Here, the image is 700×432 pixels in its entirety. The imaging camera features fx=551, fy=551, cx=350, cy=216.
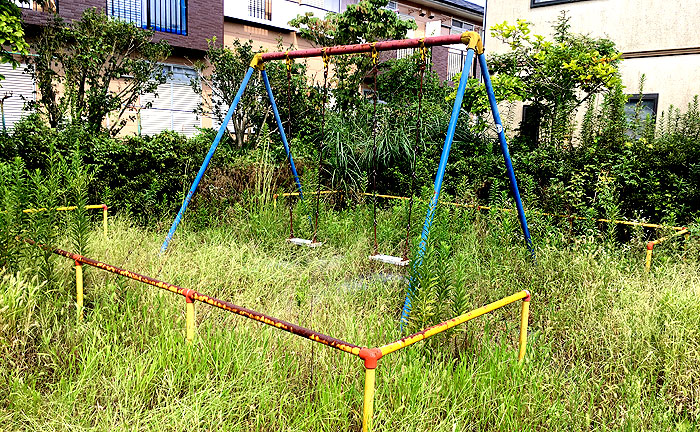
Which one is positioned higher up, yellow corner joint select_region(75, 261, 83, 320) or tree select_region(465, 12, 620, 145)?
tree select_region(465, 12, 620, 145)

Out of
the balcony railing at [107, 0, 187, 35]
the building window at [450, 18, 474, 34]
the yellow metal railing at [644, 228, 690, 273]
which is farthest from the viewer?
the building window at [450, 18, 474, 34]

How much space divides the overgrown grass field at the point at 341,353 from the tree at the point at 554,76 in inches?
166

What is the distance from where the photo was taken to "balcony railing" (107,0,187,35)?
663 inches

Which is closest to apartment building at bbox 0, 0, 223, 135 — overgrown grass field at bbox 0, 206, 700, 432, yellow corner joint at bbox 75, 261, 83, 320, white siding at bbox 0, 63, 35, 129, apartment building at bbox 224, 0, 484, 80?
apartment building at bbox 224, 0, 484, 80

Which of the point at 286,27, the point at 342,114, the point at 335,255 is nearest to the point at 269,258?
the point at 335,255

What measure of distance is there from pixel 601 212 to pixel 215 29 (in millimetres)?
15084

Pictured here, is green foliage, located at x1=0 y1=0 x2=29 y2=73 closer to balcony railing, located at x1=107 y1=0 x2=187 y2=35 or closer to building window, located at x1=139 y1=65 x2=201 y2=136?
building window, located at x1=139 y1=65 x2=201 y2=136

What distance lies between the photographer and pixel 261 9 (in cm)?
2047

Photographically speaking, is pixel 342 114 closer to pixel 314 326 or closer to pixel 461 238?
pixel 461 238

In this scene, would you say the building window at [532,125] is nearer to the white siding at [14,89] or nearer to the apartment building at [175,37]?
the apartment building at [175,37]

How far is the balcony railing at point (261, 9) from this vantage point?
796 inches

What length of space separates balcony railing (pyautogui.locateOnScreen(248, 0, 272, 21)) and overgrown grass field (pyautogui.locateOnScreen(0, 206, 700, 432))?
1698cm

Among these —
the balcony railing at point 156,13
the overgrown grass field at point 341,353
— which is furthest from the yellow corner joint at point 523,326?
the balcony railing at point 156,13

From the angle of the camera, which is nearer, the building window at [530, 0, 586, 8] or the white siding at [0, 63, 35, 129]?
the building window at [530, 0, 586, 8]
